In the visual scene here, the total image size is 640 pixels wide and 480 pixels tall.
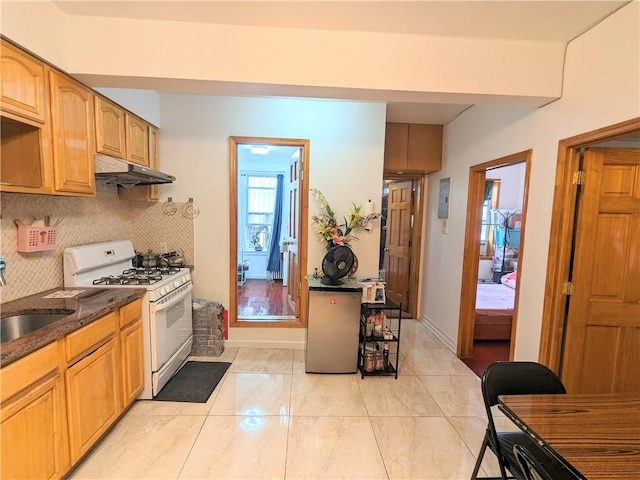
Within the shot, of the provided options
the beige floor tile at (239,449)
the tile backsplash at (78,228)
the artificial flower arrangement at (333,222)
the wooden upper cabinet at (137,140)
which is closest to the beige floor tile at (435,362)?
the artificial flower arrangement at (333,222)

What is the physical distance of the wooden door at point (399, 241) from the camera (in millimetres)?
4727

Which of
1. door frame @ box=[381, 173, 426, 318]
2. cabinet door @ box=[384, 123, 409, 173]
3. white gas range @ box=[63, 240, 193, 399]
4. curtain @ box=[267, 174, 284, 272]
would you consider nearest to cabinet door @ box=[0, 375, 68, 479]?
white gas range @ box=[63, 240, 193, 399]

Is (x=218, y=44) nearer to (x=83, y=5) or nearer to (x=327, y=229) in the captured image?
(x=83, y=5)

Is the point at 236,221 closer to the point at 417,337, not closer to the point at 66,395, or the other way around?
the point at 66,395

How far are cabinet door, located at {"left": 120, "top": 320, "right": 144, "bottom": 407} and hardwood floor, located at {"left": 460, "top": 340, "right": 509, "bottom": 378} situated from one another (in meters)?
3.05

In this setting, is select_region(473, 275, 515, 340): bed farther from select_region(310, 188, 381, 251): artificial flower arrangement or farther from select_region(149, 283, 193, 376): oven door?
select_region(149, 283, 193, 376): oven door

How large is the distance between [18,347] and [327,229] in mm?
2407

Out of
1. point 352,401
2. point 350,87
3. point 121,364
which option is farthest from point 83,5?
point 352,401

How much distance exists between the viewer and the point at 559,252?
84.0 inches

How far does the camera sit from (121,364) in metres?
2.16

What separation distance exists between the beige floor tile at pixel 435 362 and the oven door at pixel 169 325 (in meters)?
2.32

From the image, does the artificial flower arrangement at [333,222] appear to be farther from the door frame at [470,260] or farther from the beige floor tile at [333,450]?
the beige floor tile at [333,450]

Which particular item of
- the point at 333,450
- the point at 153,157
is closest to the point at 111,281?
the point at 153,157

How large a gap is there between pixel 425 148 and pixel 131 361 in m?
3.93
